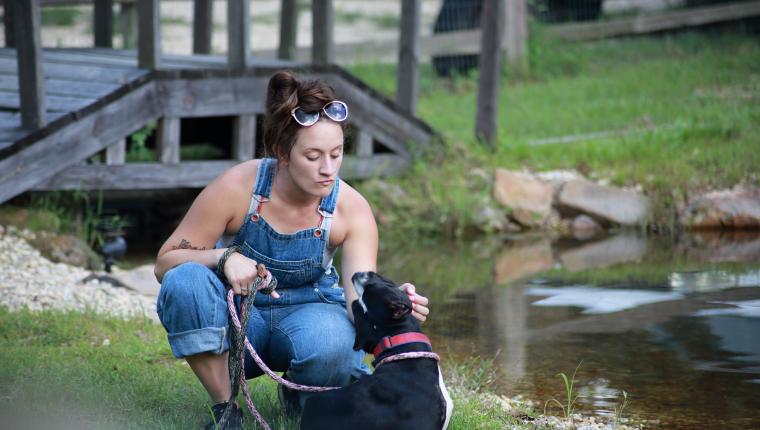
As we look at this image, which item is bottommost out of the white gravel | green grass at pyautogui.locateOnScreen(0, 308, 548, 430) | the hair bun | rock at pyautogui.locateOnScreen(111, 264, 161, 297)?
rock at pyautogui.locateOnScreen(111, 264, 161, 297)

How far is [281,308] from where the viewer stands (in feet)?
12.7

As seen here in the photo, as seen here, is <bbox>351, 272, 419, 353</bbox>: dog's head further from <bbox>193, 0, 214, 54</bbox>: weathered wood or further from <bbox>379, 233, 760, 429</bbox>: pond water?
<bbox>193, 0, 214, 54</bbox>: weathered wood

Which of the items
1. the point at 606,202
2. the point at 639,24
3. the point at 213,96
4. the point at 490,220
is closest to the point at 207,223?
the point at 213,96

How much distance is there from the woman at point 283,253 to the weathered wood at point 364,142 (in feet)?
18.3

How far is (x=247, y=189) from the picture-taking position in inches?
148

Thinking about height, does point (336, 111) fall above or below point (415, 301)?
above

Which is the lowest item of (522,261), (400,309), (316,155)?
(522,261)

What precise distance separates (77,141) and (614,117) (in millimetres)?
6015

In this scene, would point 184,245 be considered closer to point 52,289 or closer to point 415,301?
point 415,301

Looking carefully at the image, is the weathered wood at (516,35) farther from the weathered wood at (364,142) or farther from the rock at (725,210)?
the rock at (725,210)

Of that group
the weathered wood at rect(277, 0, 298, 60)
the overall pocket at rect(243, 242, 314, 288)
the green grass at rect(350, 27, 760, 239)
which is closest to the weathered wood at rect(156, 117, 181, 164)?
the weathered wood at rect(277, 0, 298, 60)

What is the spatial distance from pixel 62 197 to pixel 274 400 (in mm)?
4628

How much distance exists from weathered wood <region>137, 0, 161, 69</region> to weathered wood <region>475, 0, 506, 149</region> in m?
3.29

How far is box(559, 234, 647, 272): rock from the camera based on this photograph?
25.4ft
